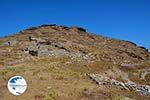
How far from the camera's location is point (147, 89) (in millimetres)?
39844

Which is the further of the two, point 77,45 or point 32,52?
point 77,45

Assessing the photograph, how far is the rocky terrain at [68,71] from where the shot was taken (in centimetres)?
3312

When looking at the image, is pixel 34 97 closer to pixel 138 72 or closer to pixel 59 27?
pixel 138 72

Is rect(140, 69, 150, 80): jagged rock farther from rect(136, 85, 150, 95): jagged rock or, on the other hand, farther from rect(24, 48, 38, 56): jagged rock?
rect(24, 48, 38, 56): jagged rock

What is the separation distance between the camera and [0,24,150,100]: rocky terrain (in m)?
33.1

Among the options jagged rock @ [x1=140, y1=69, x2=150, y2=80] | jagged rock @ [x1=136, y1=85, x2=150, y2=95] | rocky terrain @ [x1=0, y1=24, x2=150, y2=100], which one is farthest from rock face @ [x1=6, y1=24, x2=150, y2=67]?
jagged rock @ [x1=136, y1=85, x2=150, y2=95]

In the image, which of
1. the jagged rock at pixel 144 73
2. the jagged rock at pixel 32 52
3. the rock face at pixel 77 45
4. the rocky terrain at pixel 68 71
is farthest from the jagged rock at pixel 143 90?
the jagged rock at pixel 32 52

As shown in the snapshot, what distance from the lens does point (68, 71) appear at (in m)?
47.3

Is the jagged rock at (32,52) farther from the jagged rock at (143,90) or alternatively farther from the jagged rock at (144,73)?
the jagged rock at (143,90)

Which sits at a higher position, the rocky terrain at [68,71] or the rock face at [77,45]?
the rock face at [77,45]

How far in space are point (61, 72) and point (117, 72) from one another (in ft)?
34.6

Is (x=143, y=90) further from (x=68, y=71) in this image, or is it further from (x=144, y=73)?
(x=144, y=73)

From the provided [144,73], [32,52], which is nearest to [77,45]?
[32,52]

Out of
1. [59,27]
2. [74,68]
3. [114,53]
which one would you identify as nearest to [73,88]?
[74,68]
